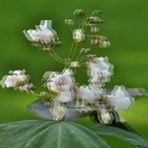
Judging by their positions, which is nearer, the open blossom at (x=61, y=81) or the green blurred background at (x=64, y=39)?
the open blossom at (x=61, y=81)

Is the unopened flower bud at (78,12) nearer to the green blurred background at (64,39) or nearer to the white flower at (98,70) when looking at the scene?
the white flower at (98,70)

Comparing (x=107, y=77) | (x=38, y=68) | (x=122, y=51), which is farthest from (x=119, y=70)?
(x=107, y=77)

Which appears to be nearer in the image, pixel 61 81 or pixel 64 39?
pixel 61 81

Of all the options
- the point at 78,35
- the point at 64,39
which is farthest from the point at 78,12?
the point at 64,39

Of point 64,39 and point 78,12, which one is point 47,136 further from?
point 64,39

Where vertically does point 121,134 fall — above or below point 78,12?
below

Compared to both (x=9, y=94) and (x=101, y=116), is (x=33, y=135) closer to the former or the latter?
(x=101, y=116)

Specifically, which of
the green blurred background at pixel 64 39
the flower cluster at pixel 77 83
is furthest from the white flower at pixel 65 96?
the green blurred background at pixel 64 39

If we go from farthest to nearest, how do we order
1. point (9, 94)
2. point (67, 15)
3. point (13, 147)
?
point (67, 15), point (9, 94), point (13, 147)
